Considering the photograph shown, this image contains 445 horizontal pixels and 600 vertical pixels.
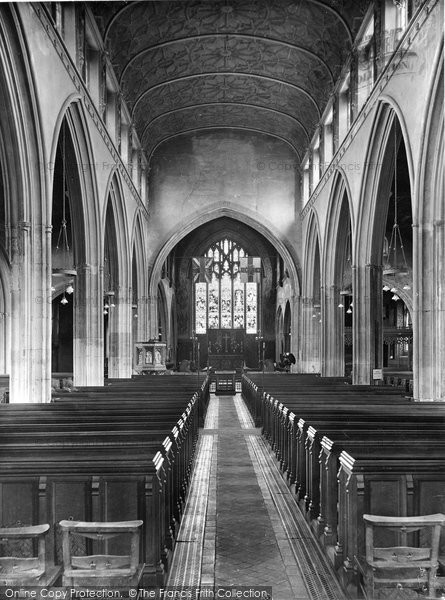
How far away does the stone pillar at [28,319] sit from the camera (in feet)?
34.3

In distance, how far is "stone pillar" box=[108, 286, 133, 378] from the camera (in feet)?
68.8

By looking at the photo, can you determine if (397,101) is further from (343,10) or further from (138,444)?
(138,444)

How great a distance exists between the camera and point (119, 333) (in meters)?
21.1

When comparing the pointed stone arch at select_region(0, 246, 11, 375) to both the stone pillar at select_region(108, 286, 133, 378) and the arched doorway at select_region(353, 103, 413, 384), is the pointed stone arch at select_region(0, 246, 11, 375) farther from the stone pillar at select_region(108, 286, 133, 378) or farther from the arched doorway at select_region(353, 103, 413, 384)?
the arched doorway at select_region(353, 103, 413, 384)

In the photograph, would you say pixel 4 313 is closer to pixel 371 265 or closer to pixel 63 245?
pixel 63 245

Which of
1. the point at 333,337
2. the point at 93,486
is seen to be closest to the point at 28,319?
the point at 93,486

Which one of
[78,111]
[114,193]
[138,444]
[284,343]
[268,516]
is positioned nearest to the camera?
[138,444]

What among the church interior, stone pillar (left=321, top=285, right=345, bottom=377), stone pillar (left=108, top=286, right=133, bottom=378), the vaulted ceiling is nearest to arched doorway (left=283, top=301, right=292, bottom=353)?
the church interior

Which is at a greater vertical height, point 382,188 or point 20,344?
point 382,188

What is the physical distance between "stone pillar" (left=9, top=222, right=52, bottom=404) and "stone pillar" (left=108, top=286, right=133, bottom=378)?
33.7 feet

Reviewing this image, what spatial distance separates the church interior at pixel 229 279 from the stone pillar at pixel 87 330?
55 millimetres

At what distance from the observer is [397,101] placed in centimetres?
1257

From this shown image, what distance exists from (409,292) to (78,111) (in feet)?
54.9

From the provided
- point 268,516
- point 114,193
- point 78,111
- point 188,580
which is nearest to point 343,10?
point 78,111
